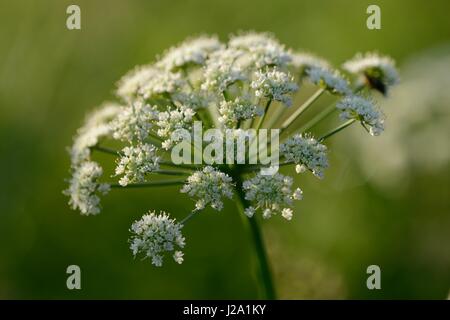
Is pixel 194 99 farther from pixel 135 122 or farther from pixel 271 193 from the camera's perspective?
pixel 271 193

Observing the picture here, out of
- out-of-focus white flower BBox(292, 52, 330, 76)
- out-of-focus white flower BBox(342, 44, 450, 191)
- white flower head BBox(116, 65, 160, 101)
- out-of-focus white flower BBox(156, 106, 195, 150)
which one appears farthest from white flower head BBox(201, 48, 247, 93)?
out-of-focus white flower BBox(342, 44, 450, 191)

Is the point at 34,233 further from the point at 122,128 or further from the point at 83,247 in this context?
the point at 122,128

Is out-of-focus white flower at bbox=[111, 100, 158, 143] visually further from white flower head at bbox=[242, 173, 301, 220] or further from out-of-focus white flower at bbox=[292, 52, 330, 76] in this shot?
out-of-focus white flower at bbox=[292, 52, 330, 76]

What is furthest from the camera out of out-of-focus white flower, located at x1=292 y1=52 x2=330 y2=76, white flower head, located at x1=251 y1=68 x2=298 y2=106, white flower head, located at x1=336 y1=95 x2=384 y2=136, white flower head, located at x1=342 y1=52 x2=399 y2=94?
white flower head, located at x1=342 y1=52 x2=399 y2=94

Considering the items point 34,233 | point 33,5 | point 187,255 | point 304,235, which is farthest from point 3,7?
point 304,235

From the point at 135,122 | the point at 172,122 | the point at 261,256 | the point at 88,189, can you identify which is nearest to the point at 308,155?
the point at 261,256

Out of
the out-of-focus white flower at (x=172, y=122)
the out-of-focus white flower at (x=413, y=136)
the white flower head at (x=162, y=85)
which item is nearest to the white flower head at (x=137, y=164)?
the out-of-focus white flower at (x=172, y=122)
